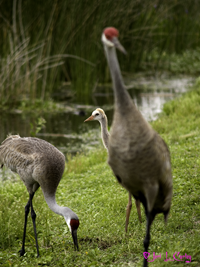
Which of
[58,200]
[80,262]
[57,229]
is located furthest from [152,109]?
[80,262]

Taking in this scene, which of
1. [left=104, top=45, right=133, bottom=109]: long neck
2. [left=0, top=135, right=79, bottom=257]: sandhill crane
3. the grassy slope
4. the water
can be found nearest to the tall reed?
the water

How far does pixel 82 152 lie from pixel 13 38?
14.8 ft

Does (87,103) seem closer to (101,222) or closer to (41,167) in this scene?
(101,222)

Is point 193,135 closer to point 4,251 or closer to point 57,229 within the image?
point 57,229

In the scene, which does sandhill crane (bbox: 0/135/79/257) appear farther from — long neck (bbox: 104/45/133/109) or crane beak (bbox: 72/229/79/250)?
long neck (bbox: 104/45/133/109)

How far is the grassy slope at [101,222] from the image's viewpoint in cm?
394

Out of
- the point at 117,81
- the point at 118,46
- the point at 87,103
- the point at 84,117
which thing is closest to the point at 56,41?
the point at 87,103

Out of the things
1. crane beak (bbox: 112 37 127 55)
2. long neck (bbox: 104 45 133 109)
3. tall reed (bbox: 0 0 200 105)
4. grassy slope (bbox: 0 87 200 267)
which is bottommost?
grassy slope (bbox: 0 87 200 267)

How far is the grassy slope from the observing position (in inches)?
155

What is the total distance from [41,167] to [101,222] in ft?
3.18

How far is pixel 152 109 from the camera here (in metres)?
10.7

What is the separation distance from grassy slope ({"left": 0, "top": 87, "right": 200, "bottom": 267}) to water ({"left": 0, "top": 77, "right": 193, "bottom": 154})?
5.98 feet

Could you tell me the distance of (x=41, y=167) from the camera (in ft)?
14.1

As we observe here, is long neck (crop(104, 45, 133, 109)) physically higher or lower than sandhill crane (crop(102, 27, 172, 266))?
higher
